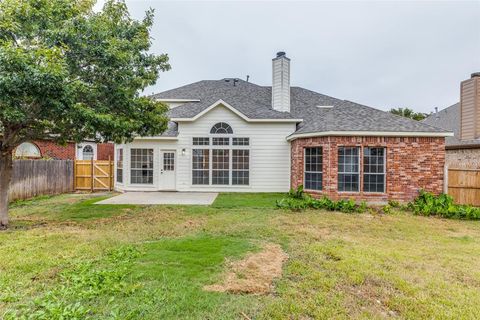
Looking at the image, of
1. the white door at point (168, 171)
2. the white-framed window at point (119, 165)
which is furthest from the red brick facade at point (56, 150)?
the white door at point (168, 171)

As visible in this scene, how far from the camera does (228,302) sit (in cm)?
336

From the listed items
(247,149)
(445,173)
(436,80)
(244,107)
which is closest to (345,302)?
(445,173)

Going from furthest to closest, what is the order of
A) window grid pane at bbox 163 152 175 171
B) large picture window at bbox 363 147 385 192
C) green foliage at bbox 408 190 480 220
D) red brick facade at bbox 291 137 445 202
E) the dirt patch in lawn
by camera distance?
window grid pane at bbox 163 152 175 171
large picture window at bbox 363 147 385 192
red brick facade at bbox 291 137 445 202
green foliage at bbox 408 190 480 220
the dirt patch in lawn

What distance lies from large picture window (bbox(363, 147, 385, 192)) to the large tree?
8.43 m

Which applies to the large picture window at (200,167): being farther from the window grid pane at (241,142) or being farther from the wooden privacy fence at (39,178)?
the wooden privacy fence at (39,178)

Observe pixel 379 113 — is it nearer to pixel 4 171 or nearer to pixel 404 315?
pixel 404 315

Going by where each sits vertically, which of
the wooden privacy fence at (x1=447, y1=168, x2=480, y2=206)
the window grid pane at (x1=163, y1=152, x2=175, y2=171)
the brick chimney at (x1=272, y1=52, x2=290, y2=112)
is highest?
the brick chimney at (x1=272, y1=52, x2=290, y2=112)

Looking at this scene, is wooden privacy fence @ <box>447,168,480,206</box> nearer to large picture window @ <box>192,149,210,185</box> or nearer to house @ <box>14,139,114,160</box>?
large picture window @ <box>192,149,210,185</box>

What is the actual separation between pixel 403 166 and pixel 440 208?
1.99 meters

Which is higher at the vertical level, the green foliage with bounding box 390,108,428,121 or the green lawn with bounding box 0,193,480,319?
the green foliage with bounding box 390,108,428,121

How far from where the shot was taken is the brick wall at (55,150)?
17266mm

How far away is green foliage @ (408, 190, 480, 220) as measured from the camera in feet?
28.7

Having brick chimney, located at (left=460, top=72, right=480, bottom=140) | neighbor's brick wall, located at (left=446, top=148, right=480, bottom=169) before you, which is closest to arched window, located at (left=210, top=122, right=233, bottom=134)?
neighbor's brick wall, located at (left=446, top=148, right=480, bottom=169)

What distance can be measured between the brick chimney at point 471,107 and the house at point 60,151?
18.6 m
